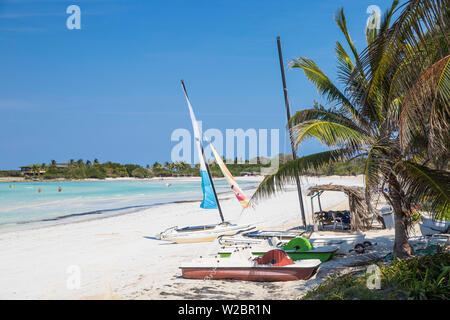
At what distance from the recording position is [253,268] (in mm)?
8164

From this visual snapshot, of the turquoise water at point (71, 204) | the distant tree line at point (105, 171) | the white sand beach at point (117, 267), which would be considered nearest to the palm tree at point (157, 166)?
the distant tree line at point (105, 171)

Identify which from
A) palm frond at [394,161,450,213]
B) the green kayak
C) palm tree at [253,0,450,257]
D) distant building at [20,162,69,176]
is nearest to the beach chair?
the green kayak

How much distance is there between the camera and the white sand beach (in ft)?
25.4

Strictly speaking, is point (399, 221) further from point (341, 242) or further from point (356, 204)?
point (356, 204)

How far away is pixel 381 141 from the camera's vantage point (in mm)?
7098

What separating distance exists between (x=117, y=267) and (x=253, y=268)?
448 centimetres

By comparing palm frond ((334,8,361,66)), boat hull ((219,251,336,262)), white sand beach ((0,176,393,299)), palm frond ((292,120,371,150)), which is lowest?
white sand beach ((0,176,393,299))

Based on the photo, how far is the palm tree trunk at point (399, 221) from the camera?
7.55 meters

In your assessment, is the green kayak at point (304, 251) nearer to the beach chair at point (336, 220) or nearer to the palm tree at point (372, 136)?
the palm tree at point (372, 136)

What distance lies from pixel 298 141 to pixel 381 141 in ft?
5.98

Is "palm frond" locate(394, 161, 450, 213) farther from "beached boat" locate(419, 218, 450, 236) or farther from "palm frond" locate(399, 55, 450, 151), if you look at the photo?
"beached boat" locate(419, 218, 450, 236)

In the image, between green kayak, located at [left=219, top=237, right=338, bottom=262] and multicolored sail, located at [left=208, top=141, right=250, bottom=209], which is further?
multicolored sail, located at [left=208, top=141, right=250, bottom=209]

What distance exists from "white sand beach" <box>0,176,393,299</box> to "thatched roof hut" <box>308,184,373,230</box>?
56cm

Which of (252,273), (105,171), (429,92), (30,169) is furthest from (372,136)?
(30,169)
